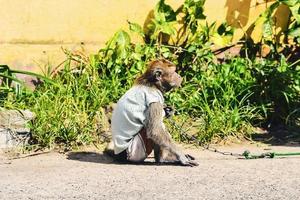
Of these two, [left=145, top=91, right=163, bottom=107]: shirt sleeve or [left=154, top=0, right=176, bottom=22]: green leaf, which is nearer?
[left=145, top=91, right=163, bottom=107]: shirt sleeve

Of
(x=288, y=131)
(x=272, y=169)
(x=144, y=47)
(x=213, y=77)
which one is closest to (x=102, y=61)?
(x=144, y=47)

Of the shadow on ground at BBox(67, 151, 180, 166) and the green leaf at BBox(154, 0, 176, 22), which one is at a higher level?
the green leaf at BBox(154, 0, 176, 22)

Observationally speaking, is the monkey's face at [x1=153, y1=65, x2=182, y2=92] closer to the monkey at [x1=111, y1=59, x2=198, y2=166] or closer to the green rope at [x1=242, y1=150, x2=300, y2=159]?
the monkey at [x1=111, y1=59, x2=198, y2=166]

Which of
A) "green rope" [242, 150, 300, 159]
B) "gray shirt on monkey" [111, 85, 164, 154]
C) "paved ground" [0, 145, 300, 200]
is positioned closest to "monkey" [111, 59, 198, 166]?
"gray shirt on monkey" [111, 85, 164, 154]

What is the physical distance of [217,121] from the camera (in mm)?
8750

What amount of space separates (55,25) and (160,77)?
2234 mm

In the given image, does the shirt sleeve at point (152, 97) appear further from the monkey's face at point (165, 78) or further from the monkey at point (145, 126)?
the monkey's face at point (165, 78)

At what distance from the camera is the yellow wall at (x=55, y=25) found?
9.02 m

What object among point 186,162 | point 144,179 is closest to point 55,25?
point 186,162

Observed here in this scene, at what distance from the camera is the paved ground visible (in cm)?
623

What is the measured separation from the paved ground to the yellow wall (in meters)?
1.66

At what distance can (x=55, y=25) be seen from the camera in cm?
923

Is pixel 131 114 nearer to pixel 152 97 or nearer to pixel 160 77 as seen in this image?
pixel 152 97

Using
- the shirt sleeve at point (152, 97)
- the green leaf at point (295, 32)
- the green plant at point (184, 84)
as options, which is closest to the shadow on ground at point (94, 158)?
the green plant at point (184, 84)
